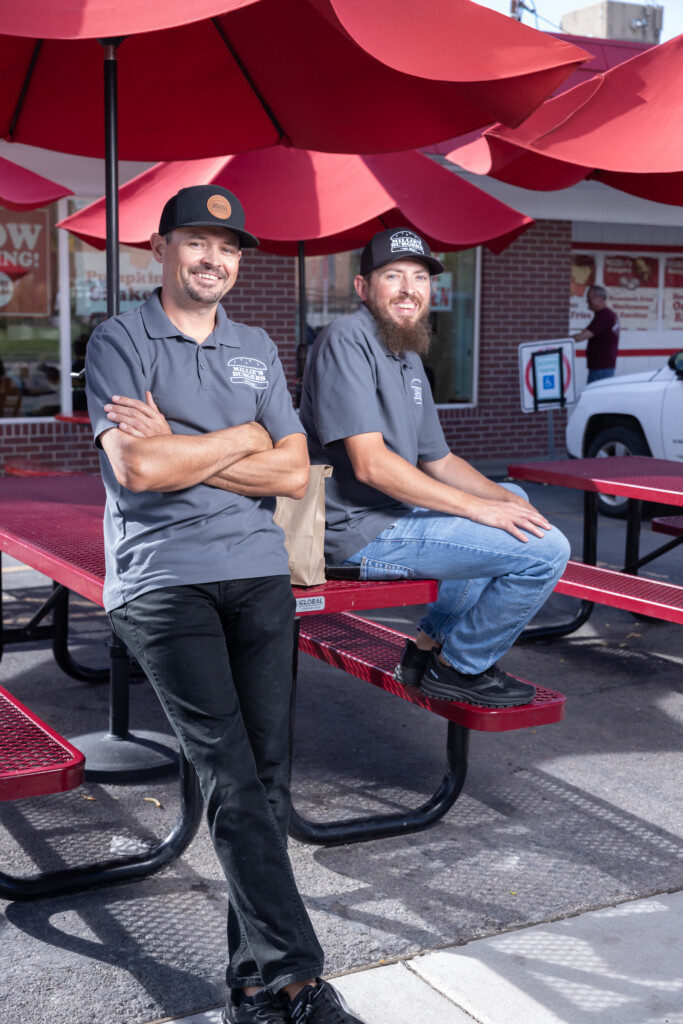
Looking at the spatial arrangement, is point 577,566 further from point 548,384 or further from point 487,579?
point 548,384

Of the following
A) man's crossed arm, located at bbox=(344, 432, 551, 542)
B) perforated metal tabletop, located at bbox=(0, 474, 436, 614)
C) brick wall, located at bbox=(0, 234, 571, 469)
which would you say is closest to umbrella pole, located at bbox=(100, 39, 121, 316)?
perforated metal tabletop, located at bbox=(0, 474, 436, 614)

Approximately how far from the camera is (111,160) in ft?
14.4

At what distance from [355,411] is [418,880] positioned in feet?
4.92

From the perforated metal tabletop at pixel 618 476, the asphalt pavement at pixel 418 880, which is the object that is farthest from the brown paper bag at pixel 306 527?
the perforated metal tabletop at pixel 618 476

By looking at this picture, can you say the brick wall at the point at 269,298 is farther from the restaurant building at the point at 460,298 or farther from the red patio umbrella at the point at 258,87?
the red patio umbrella at the point at 258,87

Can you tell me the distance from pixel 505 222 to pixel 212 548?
4.62 metres

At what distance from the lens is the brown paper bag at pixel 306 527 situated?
11.0 feet

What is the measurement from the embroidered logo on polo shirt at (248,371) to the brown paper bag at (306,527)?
1.04ft

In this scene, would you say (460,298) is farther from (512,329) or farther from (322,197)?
(322,197)

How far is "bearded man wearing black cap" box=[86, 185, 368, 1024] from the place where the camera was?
261 cm

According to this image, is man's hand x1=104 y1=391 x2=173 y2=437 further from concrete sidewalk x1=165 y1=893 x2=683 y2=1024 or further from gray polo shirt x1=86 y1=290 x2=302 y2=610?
concrete sidewalk x1=165 y1=893 x2=683 y2=1024

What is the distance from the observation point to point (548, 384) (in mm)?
12758

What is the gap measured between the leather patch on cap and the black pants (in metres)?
1.03

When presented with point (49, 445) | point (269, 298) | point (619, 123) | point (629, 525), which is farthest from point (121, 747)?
point (269, 298)
